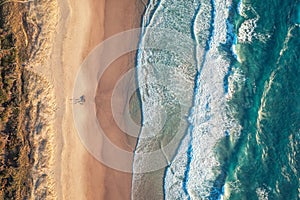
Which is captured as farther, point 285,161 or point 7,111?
point 285,161

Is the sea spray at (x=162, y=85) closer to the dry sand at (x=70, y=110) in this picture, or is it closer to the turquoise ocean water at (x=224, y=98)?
the turquoise ocean water at (x=224, y=98)

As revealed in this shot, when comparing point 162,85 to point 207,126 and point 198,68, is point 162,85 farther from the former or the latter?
point 207,126

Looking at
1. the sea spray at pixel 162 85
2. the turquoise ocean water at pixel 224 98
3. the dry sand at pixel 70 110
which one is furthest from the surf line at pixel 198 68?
the dry sand at pixel 70 110

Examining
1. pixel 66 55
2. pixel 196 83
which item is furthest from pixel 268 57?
pixel 66 55

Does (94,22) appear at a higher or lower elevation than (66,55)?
higher

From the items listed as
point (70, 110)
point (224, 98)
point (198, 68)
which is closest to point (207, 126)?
point (224, 98)

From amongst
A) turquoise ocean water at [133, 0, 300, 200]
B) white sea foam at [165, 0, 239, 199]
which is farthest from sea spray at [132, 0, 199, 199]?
white sea foam at [165, 0, 239, 199]

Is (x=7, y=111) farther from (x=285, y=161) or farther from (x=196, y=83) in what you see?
(x=285, y=161)
